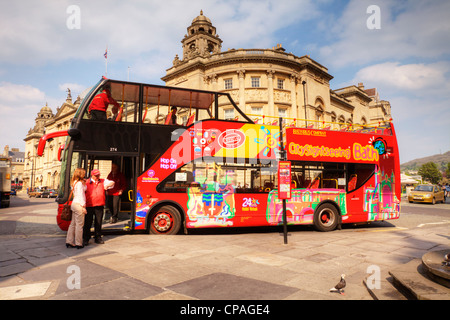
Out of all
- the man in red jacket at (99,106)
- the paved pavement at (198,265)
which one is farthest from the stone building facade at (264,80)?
the paved pavement at (198,265)

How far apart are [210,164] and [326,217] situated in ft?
14.8

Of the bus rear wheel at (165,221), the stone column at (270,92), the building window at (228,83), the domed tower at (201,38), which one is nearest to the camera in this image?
the bus rear wheel at (165,221)

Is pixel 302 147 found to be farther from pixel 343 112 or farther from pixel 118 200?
pixel 343 112

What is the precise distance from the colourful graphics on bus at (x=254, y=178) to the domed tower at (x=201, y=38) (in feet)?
112

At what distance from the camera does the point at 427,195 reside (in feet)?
72.7

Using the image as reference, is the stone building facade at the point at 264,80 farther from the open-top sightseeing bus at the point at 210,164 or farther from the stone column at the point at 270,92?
the open-top sightseeing bus at the point at 210,164

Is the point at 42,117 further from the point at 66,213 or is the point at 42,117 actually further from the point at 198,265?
the point at 198,265

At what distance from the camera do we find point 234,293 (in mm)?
3467

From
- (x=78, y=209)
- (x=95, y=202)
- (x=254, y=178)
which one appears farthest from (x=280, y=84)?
(x=78, y=209)

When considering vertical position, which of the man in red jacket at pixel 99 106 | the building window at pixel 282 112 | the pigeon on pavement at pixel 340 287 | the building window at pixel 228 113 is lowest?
the pigeon on pavement at pixel 340 287

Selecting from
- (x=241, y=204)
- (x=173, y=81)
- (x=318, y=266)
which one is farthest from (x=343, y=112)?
→ (x=318, y=266)

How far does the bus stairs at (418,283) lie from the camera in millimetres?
3149

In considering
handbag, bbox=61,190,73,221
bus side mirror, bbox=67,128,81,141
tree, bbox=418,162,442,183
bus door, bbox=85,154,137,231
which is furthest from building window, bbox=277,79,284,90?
tree, bbox=418,162,442,183

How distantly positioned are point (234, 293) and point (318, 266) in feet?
6.75
